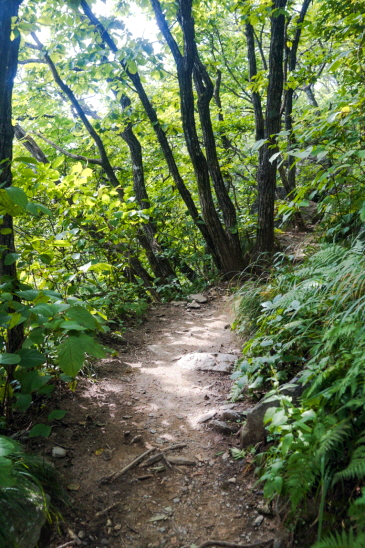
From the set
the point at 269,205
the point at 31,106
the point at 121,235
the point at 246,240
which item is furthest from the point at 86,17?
the point at 246,240

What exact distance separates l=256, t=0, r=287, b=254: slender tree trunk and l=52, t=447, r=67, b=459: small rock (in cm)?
477

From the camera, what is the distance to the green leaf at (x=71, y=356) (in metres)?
2.03

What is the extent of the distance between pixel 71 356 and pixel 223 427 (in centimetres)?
145

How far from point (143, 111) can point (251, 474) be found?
6786mm

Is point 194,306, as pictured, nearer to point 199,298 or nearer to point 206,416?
point 199,298

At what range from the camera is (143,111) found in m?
7.36

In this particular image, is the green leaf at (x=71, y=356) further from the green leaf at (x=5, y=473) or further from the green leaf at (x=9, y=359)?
the green leaf at (x=5, y=473)

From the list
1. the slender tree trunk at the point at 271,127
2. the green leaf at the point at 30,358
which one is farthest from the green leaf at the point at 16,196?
the slender tree trunk at the point at 271,127

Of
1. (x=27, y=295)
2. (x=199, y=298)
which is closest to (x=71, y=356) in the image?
(x=27, y=295)

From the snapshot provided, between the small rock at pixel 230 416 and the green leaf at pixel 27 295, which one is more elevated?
the green leaf at pixel 27 295

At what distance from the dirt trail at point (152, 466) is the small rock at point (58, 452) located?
28 mm

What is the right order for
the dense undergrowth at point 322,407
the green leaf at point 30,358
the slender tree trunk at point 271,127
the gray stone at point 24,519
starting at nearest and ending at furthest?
the dense undergrowth at point 322,407
the gray stone at point 24,519
the green leaf at point 30,358
the slender tree trunk at point 271,127

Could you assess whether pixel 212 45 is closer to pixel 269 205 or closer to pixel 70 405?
pixel 269 205

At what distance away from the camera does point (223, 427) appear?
2.89 m
